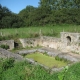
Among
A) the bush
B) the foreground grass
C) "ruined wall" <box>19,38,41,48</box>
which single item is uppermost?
"ruined wall" <box>19,38,41,48</box>

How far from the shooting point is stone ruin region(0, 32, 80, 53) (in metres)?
15.0

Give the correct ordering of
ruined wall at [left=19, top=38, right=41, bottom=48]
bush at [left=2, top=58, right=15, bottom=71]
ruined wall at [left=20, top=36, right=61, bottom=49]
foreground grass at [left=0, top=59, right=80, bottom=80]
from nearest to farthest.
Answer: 1. foreground grass at [left=0, top=59, right=80, bottom=80]
2. bush at [left=2, top=58, right=15, bottom=71]
3. ruined wall at [left=20, top=36, right=61, bottom=49]
4. ruined wall at [left=19, top=38, right=41, bottom=48]

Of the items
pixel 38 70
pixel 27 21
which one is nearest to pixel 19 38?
pixel 38 70

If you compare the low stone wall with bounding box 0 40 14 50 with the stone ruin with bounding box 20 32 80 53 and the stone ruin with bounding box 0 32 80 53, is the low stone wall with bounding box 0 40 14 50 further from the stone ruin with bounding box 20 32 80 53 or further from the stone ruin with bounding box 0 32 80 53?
the stone ruin with bounding box 20 32 80 53

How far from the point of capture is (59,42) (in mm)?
16531

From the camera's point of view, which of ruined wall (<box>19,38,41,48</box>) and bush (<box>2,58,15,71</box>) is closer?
bush (<box>2,58,15,71</box>)

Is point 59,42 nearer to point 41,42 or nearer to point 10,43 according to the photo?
point 41,42

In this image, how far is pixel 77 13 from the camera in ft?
108

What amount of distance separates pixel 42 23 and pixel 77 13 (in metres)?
7.37

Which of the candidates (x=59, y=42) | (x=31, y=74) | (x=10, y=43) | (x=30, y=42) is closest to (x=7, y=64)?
(x=31, y=74)

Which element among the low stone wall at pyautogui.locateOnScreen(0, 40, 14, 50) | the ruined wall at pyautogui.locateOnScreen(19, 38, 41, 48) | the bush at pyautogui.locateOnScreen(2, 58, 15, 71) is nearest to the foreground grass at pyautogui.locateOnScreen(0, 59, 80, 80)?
the bush at pyautogui.locateOnScreen(2, 58, 15, 71)

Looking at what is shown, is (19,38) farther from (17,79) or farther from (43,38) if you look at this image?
(17,79)

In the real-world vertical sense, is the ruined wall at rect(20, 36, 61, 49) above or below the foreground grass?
above

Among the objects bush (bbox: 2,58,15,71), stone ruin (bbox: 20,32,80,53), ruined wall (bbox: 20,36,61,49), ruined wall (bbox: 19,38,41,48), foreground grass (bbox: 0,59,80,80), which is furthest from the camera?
ruined wall (bbox: 19,38,41,48)
